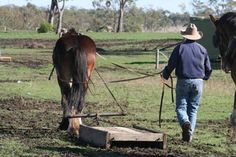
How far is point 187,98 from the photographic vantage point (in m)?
10.6

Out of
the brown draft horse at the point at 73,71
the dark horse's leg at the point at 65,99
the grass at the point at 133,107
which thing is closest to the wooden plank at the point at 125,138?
the grass at the point at 133,107

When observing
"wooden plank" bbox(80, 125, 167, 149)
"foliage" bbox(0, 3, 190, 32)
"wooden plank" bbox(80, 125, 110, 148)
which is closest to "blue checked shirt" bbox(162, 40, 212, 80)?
"wooden plank" bbox(80, 125, 167, 149)

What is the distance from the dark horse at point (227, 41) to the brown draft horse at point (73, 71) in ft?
9.65

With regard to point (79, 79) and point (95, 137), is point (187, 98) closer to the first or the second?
point (95, 137)

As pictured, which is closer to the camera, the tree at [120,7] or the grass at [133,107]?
the grass at [133,107]

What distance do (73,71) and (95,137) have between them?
1865 millimetres

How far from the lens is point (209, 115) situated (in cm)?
1447

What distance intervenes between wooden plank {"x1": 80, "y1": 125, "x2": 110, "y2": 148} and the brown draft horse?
87cm

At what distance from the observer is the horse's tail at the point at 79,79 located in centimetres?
1139

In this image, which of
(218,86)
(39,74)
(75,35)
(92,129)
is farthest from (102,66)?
(92,129)

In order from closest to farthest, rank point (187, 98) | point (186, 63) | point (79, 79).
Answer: point (186, 63) → point (187, 98) → point (79, 79)

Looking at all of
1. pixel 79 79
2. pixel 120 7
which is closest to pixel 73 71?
pixel 79 79

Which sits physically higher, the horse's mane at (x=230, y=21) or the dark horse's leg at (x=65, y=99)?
the horse's mane at (x=230, y=21)

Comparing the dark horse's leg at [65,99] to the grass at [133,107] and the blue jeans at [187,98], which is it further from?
the blue jeans at [187,98]
